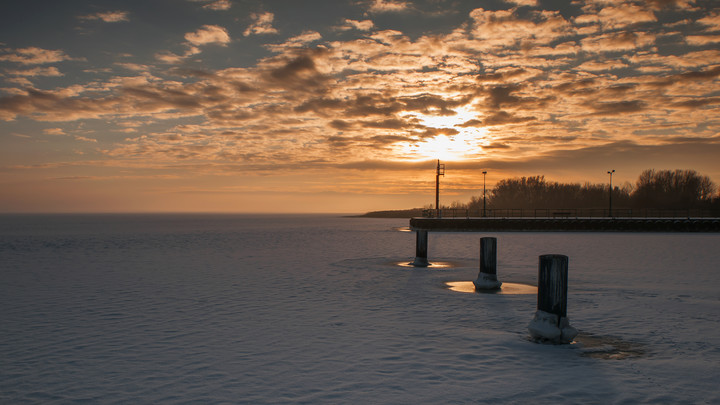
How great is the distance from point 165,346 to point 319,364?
3.03 metres

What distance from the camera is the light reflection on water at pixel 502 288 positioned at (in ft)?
49.4

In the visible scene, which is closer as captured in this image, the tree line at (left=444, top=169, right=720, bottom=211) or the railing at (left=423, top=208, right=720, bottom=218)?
the railing at (left=423, top=208, right=720, bottom=218)

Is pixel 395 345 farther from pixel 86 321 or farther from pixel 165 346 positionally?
pixel 86 321

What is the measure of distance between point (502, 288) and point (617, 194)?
431ft

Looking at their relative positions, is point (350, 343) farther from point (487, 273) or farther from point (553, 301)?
point (487, 273)

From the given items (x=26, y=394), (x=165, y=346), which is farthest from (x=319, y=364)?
(x=26, y=394)

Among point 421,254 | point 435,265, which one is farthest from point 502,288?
point 435,265

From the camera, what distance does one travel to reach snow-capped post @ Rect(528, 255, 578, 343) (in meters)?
8.72

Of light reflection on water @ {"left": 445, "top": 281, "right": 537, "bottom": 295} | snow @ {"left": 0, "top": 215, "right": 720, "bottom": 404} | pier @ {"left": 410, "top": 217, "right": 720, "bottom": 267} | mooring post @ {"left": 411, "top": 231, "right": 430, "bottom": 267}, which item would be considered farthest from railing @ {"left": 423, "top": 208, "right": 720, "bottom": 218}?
snow @ {"left": 0, "top": 215, "right": 720, "bottom": 404}

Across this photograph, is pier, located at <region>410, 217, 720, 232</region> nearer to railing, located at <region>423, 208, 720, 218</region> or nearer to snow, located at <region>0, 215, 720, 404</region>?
railing, located at <region>423, 208, 720, 218</region>

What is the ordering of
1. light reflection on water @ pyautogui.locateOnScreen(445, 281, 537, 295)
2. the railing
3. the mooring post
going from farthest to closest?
→ the railing
the mooring post
light reflection on water @ pyautogui.locateOnScreen(445, 281, 537, 295)

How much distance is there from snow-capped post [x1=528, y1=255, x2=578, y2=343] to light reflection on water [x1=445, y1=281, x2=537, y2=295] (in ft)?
19.7

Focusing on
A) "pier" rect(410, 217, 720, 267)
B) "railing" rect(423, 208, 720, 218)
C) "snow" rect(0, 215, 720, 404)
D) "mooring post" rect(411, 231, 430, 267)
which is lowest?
"snow" rect(0, 215, 720, 404)

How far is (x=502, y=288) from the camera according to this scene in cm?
1581
